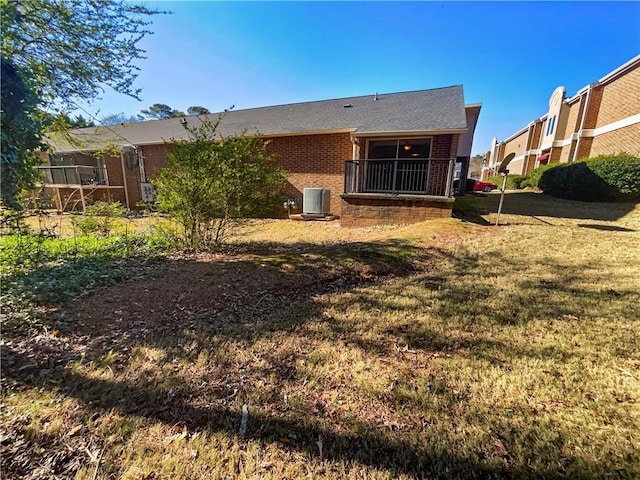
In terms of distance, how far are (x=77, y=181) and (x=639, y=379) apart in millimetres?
21583

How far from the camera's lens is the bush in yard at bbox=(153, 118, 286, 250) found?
569 cm

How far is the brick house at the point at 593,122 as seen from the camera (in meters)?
14.3

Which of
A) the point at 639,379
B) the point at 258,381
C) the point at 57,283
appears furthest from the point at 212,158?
the point at 639,379

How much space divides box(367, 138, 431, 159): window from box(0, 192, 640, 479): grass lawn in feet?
21.7

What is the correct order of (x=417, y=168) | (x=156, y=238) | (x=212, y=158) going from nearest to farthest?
(x=212, y=158) → (x=156, y=238) → (x=417, y=168)

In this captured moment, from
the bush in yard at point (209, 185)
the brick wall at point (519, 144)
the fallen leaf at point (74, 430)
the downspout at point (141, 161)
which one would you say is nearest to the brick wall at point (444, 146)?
the bush in yard at point (209, 185)

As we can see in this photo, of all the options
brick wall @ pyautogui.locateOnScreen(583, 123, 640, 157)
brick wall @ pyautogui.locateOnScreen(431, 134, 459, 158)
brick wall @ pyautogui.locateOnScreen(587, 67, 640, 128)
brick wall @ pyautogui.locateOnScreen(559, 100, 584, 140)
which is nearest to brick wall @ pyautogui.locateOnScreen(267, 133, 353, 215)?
brick wall @ pyautogui.locateOnScreen(431, 134, 459, 158)

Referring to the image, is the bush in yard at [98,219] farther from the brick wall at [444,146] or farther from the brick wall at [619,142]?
the brick wall at [619,142]

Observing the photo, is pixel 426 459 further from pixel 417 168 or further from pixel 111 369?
pixel 417 168

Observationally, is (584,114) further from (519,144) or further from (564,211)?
(519,144)

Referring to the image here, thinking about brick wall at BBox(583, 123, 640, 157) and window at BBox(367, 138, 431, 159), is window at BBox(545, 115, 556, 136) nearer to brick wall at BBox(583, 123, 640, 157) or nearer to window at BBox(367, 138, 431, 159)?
brick wall at BBox(583, 123, 640, 157)

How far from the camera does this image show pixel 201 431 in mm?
1933

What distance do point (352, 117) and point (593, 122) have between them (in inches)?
677

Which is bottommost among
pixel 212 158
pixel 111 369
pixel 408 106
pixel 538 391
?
pixel 111 369
